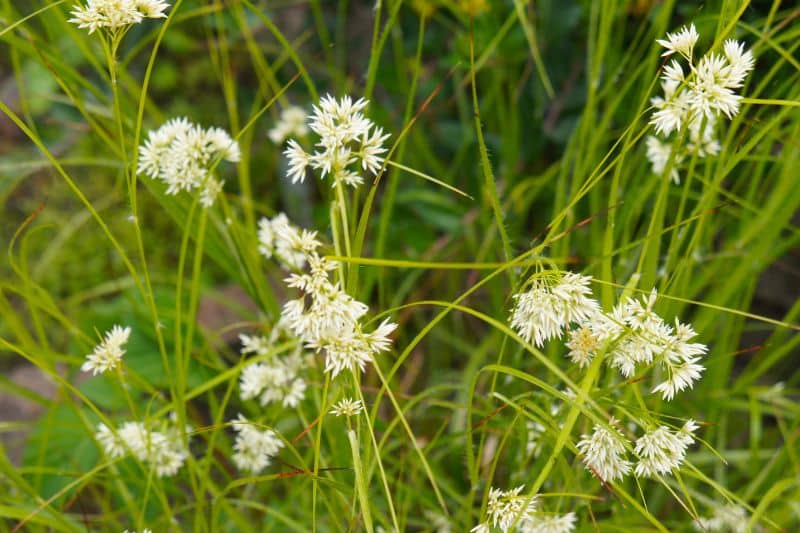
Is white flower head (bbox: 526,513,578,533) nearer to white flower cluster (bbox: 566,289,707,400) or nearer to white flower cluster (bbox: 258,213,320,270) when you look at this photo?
white flower cluster (bbox: 566,289,707,400)

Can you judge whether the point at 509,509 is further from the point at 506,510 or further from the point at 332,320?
the point at 332,320

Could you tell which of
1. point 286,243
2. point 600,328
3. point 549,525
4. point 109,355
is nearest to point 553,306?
point 600,328

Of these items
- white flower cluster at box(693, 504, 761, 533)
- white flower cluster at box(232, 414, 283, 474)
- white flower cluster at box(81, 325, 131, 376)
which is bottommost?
white flower cluster at box(693, 504, 761, 533)

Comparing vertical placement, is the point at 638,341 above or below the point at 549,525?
above

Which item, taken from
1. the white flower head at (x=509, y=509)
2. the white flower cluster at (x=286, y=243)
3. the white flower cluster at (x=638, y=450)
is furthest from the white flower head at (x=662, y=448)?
the white flower cluster at (x=286, y=243)

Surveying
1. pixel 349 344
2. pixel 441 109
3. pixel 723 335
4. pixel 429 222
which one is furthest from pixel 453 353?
pixel 349 344

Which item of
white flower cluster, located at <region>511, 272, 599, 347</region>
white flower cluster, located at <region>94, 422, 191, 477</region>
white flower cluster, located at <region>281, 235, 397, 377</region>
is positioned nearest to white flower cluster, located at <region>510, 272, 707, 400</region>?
white flower cluster, located at <region>511, 272, 599, 347</region>

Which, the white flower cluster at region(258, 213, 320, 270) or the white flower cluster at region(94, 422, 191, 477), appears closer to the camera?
the white flower cluster at region(258, 213, 320, 270)
